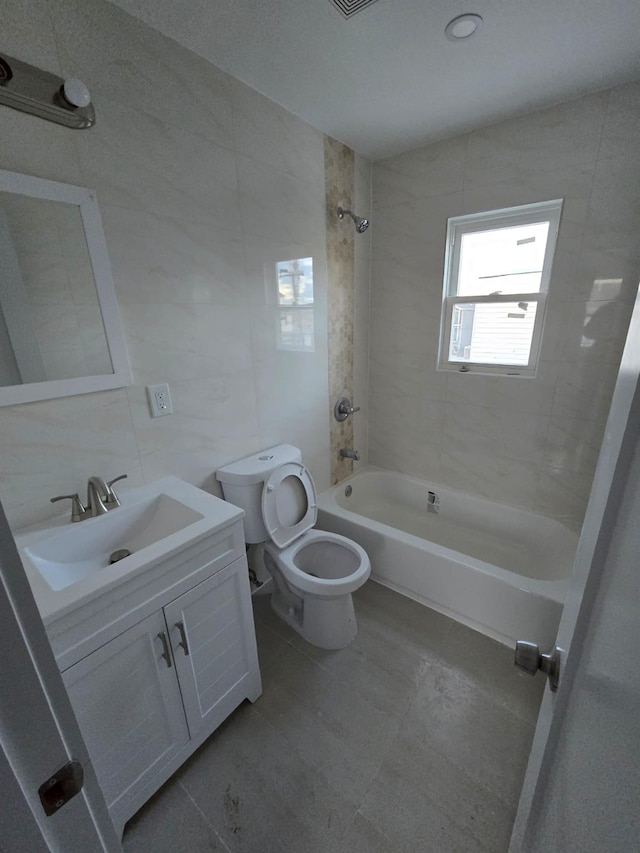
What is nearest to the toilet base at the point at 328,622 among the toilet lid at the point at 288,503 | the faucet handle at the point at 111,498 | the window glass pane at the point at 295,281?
the toilet lid at the point at 288,503

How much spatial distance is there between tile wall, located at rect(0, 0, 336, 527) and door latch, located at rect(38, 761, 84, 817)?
960 millimetres

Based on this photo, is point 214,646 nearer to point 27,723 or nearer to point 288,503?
point 288,503

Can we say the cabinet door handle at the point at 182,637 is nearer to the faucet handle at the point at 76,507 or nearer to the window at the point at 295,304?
the faucet handle at the point at 76,507

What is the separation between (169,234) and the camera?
132 cm

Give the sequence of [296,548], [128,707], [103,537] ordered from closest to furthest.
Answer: [128,707], [103,537], [296,548]

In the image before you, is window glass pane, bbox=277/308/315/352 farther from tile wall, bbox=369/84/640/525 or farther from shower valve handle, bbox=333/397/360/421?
tile wall, bbox=369/84/640/525

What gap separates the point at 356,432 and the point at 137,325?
1.73 metres

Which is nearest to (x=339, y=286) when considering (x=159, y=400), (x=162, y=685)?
(x=159, y=400)

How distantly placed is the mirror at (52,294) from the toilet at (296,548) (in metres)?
0.75

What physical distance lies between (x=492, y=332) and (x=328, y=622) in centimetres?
190

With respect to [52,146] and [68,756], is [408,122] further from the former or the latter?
[68,756]

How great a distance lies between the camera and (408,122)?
5.85ft

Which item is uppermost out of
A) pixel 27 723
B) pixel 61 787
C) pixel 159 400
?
pixel 159 400

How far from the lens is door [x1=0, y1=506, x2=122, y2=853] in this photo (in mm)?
335
